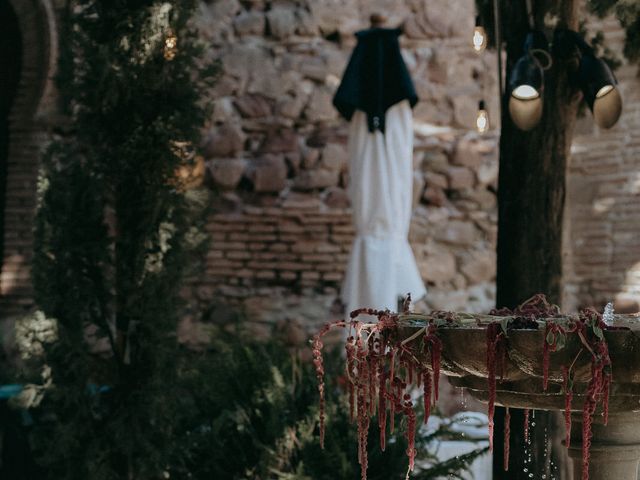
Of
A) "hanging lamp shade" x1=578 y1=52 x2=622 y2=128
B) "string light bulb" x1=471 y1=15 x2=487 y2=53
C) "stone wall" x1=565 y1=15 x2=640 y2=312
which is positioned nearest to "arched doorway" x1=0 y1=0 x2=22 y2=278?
"string light bulb" x1=471 y1=15 x2=487 y2=53

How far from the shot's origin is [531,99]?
466 centimetres

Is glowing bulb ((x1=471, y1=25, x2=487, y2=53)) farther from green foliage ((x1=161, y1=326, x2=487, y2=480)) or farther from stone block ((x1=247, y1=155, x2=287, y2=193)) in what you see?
stone block ((x1=247, y1=155, x2=287, y2=193))

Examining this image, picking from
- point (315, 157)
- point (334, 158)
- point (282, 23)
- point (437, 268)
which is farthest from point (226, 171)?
point (437, 268)

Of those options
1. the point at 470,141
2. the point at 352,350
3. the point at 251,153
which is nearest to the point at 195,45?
the point at 251,153

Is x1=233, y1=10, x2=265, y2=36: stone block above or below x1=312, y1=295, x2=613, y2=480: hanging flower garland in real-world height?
above

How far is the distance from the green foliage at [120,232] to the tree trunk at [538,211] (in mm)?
1811

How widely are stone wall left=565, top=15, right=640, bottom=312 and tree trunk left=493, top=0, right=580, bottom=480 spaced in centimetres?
274

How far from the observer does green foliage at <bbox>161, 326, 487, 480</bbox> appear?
4.93 metres

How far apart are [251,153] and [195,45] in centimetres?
195

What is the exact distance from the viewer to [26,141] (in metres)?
7.54

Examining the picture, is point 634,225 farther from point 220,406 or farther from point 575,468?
point 575,468

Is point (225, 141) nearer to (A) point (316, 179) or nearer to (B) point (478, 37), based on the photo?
(A) point (316, 179)

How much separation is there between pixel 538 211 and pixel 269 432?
Answer: 5.84ft

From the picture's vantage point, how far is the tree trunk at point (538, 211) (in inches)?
187
